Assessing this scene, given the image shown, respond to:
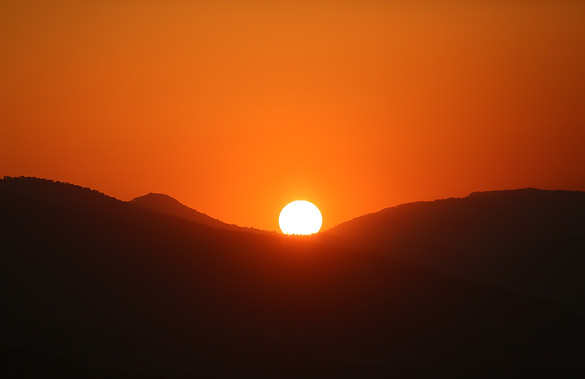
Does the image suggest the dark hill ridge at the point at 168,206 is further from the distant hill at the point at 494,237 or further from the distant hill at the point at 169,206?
the distant hill at the point at 494,237

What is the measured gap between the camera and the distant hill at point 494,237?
11475 cm

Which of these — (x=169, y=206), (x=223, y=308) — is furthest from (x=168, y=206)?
(x=223, y=308)

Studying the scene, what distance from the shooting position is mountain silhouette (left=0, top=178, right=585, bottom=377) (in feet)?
150

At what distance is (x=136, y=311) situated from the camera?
50.6 m

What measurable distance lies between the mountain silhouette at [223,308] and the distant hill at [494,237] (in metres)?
45.4

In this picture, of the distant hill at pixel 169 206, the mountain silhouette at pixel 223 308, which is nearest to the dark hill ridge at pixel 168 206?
the distant hill at pixel 169 206

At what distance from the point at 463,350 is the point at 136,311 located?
2556cm

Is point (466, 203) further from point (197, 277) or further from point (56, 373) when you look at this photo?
point (56, 373)

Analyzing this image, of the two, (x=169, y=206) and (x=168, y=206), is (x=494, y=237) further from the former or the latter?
(x=168, y=206)

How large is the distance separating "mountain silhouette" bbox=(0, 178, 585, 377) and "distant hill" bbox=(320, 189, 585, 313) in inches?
1789

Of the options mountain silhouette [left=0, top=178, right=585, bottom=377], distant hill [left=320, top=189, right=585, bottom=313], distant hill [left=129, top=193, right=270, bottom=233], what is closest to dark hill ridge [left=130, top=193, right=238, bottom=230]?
distant hill [left=129, top=193, right=270, bottom=233]

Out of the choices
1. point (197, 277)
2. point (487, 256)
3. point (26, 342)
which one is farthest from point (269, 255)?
point (487, 256)

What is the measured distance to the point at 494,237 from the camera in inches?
5620

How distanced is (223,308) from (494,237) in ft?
330
